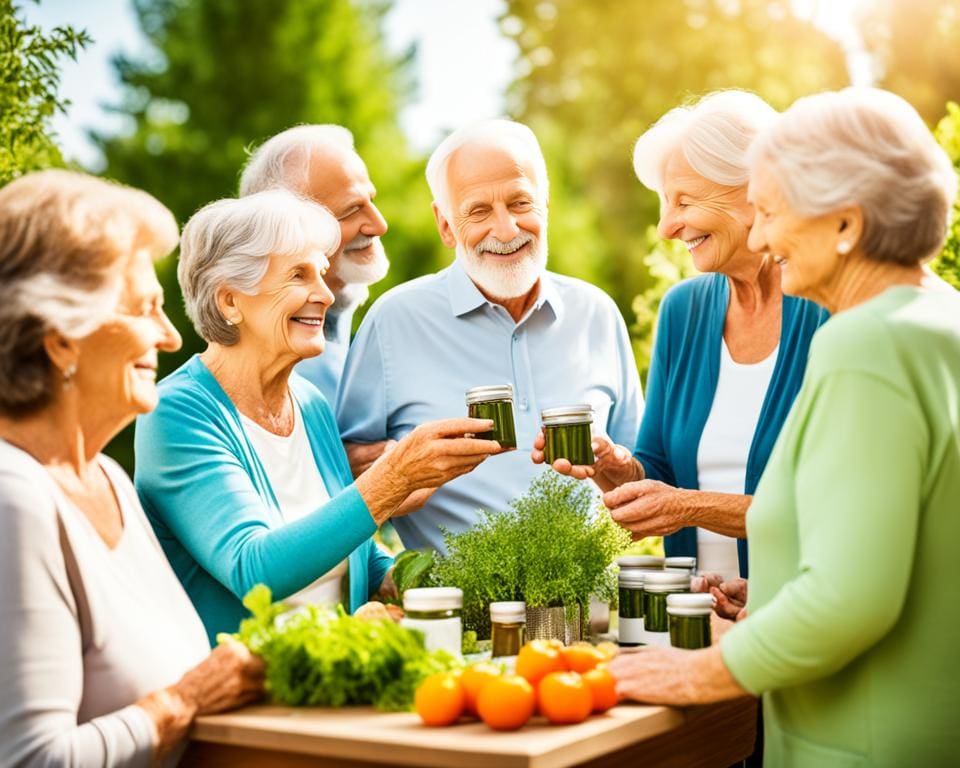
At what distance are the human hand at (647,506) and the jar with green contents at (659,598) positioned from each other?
0.34m

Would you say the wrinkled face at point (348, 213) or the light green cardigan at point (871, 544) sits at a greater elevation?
the wrinkled face at point (348, 213)

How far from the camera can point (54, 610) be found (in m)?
2.39

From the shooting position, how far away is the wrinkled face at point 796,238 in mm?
2521

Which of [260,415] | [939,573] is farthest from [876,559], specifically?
[260,415]

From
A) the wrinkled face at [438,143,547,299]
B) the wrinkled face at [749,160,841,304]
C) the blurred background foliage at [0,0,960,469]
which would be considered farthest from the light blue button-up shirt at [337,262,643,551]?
the blurred background foliage at [0,0,960,469]

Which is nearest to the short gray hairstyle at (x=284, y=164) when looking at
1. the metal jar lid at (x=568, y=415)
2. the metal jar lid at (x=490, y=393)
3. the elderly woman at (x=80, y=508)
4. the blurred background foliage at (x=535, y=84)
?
the metal jar lid at (x=490, y=393)

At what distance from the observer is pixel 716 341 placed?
4.23m

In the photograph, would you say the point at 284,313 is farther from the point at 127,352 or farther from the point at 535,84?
the point at 535,84

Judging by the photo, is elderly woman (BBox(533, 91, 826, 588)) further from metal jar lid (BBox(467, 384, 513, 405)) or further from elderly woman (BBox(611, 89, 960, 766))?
elderly woman (BBox(611, 89, 960, 766))

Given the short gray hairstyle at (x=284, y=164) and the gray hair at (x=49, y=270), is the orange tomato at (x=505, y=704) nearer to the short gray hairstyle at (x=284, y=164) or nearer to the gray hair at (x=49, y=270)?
the gray hair at (x=49, y=270)

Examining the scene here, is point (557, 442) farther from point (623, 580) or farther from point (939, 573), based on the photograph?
point (939, 573)

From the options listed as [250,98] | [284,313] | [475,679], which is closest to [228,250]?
[284,313]

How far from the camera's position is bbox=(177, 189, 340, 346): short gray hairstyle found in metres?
3.72

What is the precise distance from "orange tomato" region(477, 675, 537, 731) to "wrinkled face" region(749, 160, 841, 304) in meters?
1.03
